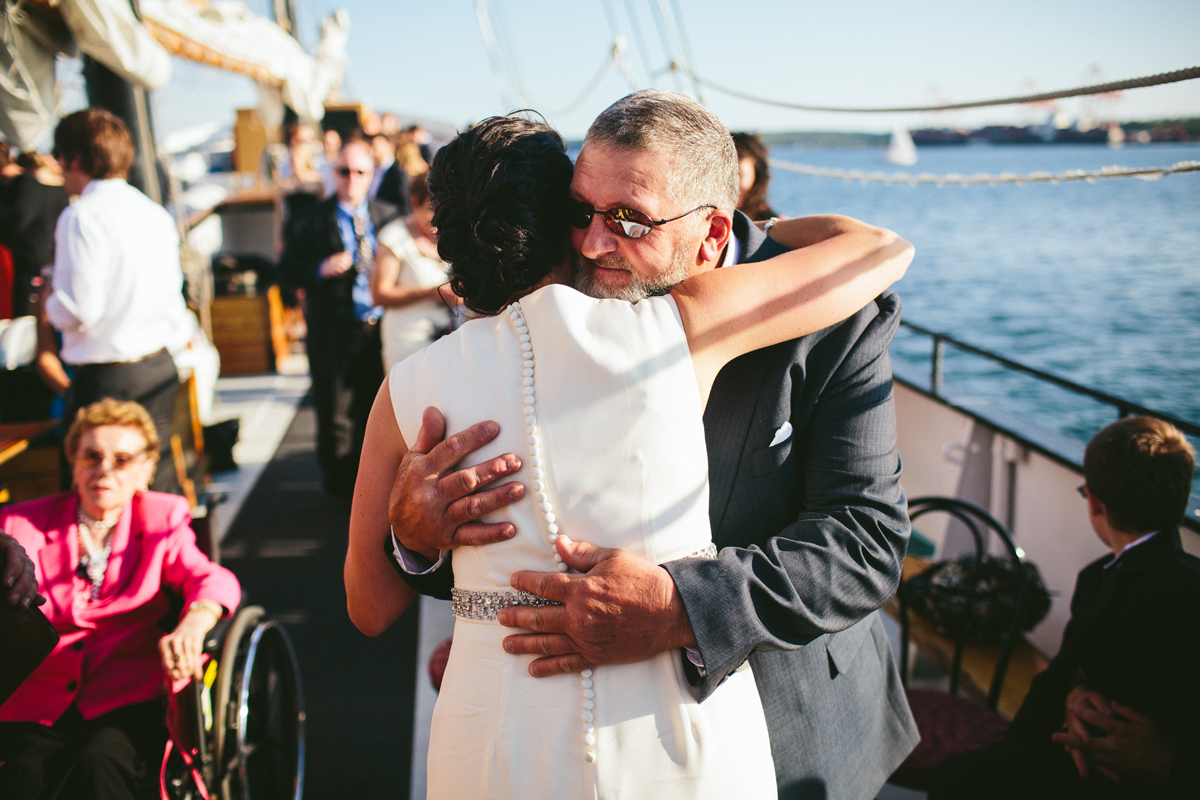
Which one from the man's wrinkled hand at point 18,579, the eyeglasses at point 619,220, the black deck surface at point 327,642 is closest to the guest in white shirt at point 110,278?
the black deck surface at point 327,642

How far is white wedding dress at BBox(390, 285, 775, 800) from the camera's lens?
0.90 meters

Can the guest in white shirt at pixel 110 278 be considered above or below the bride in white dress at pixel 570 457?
above

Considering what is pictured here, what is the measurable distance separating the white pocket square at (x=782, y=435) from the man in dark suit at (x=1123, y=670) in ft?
2.97

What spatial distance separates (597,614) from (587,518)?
0.11 metres

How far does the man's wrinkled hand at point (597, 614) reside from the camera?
906 mm

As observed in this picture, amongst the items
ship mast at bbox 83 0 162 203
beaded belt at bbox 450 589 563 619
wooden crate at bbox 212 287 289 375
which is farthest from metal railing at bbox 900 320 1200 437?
wooden crate at bbox 212 287 289 375

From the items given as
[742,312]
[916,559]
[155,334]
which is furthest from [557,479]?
[155,334]

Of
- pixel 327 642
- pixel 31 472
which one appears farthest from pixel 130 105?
pixel 327 642

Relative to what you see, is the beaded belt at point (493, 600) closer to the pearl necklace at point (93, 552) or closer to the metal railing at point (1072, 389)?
the pearl necklace at point (93, 552)

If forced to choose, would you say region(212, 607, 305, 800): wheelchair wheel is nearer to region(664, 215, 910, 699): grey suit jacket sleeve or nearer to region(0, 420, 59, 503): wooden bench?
region(664, 215, 910, 699): grey suit jacket sleeve

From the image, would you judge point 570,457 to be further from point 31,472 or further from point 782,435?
point 31,472

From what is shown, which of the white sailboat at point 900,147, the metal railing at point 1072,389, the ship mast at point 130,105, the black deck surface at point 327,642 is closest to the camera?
the metal railing at point 1072,389

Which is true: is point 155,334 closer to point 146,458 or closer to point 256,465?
point 146,458

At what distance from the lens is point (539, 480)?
3.00 feet
